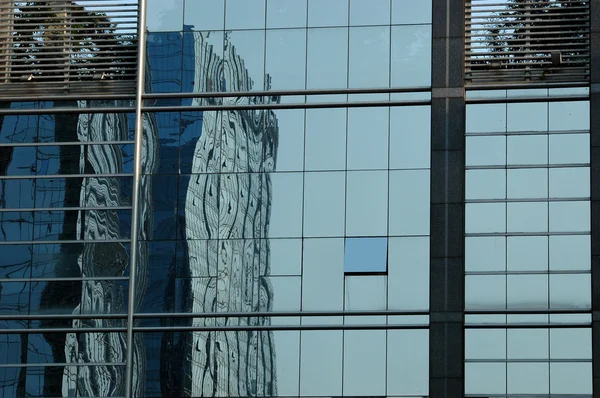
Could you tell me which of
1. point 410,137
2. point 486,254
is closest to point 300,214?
point 410,137

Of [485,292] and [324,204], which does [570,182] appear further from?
[324,204]

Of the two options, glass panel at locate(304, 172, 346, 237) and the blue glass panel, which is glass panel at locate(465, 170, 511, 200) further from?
glass panel at locate(304, 172, 346, 237)

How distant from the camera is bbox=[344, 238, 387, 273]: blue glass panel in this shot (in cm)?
2356

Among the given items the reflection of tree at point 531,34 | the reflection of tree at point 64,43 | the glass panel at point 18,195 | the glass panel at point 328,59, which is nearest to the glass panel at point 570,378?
the reflection of tree at point 531,34

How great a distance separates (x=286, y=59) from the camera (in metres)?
24.5

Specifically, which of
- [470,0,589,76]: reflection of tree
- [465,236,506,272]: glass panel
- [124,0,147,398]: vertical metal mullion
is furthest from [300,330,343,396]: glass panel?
[470,0,589,76]: reflection of tree

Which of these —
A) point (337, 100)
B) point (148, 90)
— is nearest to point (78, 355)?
point (148, 90)

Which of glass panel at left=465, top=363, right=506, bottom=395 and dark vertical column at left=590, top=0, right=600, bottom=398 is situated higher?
dark vertical column at left=590, top=0, right=600, bottom=398

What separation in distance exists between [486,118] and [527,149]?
0.91 m

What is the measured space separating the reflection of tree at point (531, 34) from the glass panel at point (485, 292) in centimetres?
386

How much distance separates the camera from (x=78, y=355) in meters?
24.0

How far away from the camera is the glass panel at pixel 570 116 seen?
934 inches

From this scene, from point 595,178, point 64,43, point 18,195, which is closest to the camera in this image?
point 595,178

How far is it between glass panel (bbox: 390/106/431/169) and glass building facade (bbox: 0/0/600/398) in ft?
0.12
